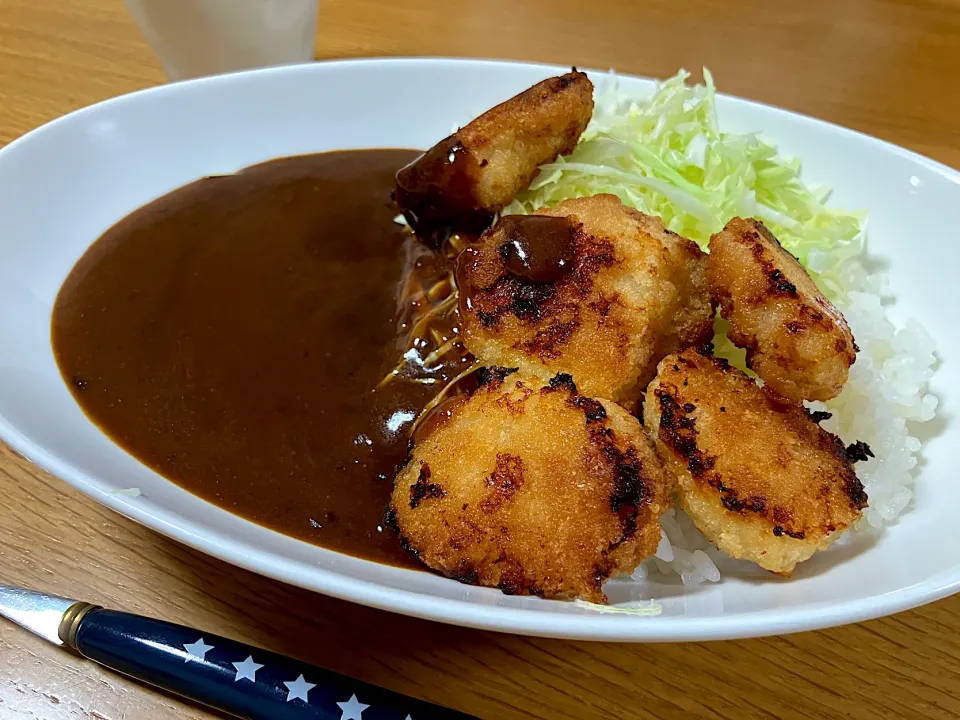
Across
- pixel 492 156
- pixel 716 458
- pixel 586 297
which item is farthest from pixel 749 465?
pixel 492 156

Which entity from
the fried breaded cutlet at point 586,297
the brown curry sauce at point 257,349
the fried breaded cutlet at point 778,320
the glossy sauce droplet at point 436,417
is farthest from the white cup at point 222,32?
the fried breaded cutlet at point 778,320

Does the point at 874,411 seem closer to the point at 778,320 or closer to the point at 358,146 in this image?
the point at 778,320

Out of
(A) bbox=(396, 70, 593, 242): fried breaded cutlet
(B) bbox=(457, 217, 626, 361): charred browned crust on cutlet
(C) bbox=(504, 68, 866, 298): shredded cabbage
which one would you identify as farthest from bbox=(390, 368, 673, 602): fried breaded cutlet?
(C) bbox=(504, 68, 866, 298): shredded cabbage

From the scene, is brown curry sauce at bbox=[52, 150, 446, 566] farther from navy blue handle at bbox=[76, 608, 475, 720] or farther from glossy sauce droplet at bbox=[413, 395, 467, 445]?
navy blue handle at bbox=[76, 608, 475, 720]

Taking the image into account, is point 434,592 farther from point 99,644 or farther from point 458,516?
point 99,644

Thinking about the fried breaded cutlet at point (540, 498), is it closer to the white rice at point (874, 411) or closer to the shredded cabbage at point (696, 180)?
the white rice at point (874, 411)

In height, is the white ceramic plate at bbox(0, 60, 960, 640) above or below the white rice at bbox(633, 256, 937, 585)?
above

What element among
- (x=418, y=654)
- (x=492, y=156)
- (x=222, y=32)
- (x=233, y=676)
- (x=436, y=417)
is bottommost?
(x=418, y=654)
